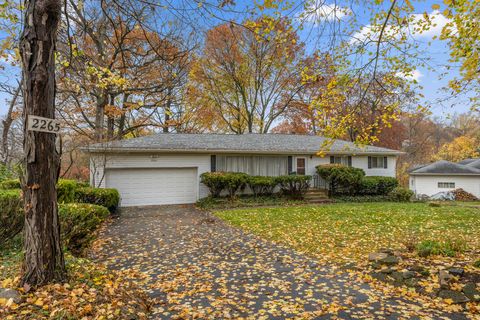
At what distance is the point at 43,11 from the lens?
3072 mm

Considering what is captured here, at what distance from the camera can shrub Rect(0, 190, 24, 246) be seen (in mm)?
4828

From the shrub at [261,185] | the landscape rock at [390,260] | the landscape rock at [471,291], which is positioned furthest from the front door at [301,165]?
the landscape rock at [471,291]

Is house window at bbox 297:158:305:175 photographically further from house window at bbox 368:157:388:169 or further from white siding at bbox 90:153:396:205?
house window at bbox 368:157:388:169

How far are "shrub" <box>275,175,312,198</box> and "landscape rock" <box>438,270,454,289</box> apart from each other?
10.2 meters

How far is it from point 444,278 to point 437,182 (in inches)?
828

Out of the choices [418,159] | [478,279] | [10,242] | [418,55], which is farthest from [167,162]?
[418,159]

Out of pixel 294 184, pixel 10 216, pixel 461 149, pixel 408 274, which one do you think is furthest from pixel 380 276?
pixel 461 149

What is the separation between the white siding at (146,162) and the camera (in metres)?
12.4

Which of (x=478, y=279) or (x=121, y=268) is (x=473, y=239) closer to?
(x=478, y=279)

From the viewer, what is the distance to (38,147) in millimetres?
3055

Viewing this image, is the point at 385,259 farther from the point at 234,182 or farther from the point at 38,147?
the point at 234,182

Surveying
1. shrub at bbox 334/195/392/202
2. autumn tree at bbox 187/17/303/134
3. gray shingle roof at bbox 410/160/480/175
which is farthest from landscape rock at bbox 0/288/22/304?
gray shingle roof at bbox 410/160/480/175

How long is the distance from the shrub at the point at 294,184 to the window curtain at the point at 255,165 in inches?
42.6

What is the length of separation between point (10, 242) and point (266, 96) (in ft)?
66.5
